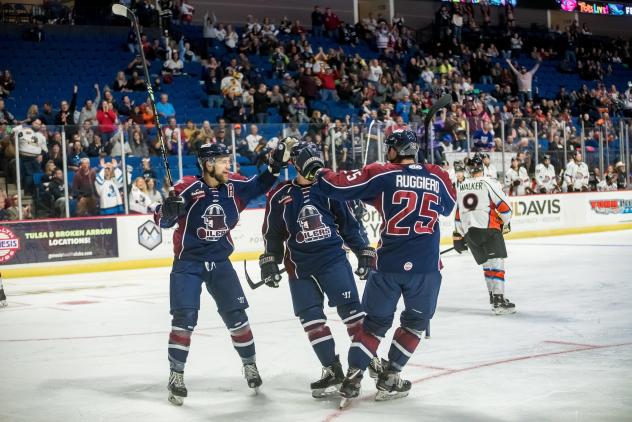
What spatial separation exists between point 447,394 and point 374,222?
12200mm

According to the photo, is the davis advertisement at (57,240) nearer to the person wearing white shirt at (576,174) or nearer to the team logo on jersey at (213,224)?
the team logo on jersey at (213,224)

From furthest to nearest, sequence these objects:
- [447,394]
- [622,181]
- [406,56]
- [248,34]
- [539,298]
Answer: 1. [406,56]
2. [248,34]
3. [622,181]
4. [539,298]
5. [447,394]

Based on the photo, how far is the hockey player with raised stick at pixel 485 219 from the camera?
9.75 meters

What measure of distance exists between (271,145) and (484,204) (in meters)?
7.22

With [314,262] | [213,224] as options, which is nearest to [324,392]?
[314,262]

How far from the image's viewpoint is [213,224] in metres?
6.15

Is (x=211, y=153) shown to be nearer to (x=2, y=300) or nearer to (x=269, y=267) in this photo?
(x=269, y=267)

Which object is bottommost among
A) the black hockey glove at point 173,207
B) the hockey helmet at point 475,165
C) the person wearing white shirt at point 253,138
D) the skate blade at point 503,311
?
the skate blade at point 503,311

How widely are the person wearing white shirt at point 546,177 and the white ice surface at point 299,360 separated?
7.87 m

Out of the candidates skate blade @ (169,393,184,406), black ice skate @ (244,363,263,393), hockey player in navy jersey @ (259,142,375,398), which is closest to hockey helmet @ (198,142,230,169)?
hockey player in navy jersey @ (259,142,375,398)

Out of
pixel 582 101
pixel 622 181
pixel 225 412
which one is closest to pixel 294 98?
pixel 622 181

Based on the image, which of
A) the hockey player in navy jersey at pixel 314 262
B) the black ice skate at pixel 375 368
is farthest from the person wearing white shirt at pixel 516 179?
the hockey player in navy jersey at pixel 314 262

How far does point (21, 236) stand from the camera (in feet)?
48.5

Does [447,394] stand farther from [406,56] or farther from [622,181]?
[406,56]
